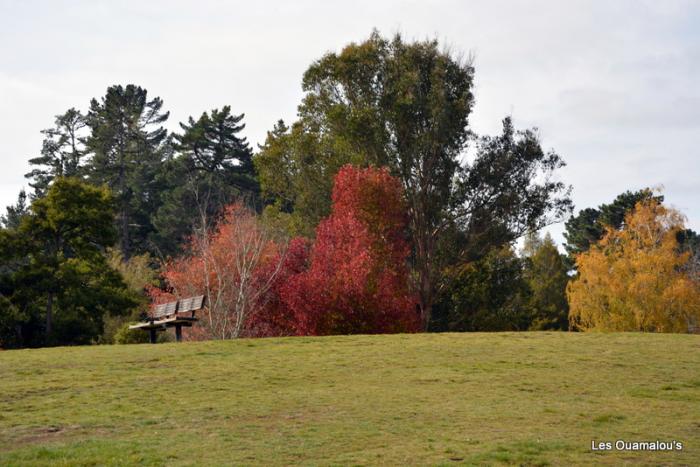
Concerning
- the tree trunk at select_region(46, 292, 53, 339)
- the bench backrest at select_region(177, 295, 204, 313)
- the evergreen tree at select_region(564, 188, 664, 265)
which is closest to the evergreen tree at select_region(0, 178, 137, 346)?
the tree trunk at select_region(46, 292, 53, 339)

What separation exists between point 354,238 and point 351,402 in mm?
17266

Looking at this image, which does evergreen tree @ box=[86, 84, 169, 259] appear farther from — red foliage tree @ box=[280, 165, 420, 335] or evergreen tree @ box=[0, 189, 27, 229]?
red foliage tree @ box=[280, 165, 420, 335]

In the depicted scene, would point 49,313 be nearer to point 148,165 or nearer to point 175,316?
point 175,316

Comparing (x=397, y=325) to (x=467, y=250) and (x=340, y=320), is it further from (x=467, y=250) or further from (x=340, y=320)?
(x=467, y=250)

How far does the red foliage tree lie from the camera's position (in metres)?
31.0

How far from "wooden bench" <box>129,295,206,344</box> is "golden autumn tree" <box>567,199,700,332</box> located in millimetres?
25154

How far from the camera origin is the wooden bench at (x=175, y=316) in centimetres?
2553

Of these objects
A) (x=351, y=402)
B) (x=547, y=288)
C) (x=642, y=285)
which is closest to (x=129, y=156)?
(x=547, y=288)

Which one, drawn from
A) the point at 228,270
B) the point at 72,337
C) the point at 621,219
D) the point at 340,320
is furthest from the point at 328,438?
the point at 621,219

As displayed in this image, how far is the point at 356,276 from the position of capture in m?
31.1

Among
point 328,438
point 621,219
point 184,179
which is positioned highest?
point 184,179

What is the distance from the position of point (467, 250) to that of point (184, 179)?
34.3 m

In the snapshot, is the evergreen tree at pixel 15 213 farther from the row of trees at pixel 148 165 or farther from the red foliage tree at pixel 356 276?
the red foliage tree at pixel 356 276

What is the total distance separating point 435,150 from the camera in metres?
44.8
